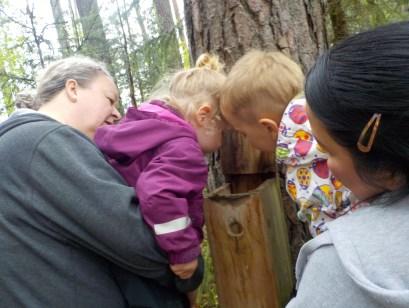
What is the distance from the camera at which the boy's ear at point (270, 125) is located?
1.80 m

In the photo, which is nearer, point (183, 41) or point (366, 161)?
point (366, 161)

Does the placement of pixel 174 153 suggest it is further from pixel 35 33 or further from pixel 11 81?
pixel 35 33

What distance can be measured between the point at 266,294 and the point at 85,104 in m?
1.07

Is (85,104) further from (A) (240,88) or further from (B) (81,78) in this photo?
(A) (240,88)

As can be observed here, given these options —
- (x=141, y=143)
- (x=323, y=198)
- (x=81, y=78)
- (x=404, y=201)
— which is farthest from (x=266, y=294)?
(x=81, y=78)

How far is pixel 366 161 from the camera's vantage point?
1.08 metres

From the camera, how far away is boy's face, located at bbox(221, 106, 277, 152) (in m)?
1.85

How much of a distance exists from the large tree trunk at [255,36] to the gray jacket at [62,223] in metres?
0.69

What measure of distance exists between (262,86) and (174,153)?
0.44 m

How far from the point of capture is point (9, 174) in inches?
62.4

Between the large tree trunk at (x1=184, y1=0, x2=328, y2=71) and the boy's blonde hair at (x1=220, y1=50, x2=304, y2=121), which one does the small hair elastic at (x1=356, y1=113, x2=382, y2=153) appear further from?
the large tree trunk at (x1=184, y1=0, x2=328, y2=71)

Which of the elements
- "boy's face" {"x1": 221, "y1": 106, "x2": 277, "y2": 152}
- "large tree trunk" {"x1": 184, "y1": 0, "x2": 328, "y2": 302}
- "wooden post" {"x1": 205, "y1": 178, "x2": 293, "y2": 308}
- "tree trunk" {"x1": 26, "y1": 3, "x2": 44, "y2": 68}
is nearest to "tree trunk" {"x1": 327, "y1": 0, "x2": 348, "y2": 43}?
"large tree trunk" {"x1": 184, "y1": 0, "x2": 328, "y2": 302}

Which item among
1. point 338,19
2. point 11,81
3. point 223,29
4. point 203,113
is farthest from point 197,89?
point 11,81

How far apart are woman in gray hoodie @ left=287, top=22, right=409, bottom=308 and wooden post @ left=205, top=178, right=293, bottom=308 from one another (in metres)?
0.59
